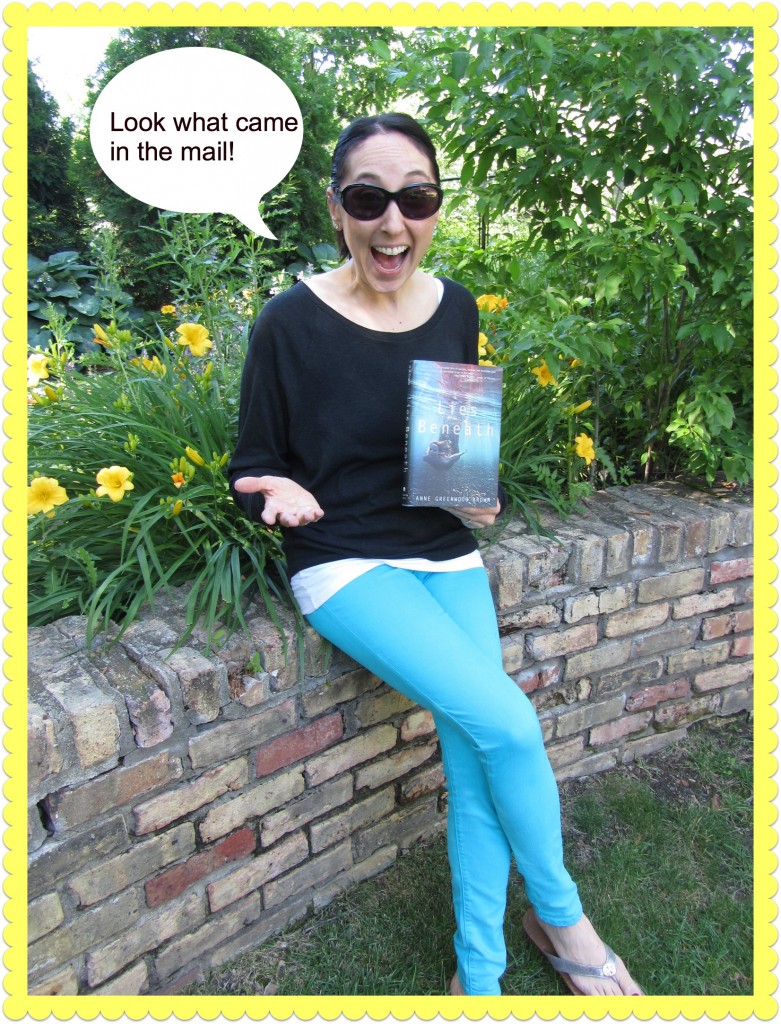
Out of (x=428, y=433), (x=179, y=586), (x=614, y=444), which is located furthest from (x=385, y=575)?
(x=614, y=444)

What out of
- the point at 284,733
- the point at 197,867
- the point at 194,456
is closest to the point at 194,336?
the point at 194,456

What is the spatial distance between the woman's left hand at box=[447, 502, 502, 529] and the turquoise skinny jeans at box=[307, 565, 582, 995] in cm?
20

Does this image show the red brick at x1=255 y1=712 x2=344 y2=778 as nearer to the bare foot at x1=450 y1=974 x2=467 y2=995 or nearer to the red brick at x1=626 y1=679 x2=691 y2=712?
the bare foot at x1=450 y1=974 x2=467 y2=995

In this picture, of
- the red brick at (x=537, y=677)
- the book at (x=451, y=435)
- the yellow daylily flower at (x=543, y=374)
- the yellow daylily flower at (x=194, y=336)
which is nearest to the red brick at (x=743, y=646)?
the red brick at (x=537, y=677)

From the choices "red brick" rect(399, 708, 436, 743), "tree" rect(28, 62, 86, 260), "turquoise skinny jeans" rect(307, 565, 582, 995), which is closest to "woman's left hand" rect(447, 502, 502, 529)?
"turquoise skinny jeans" rect(307, 565, 582, 995)

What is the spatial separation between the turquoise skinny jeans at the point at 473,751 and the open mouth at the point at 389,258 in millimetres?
681

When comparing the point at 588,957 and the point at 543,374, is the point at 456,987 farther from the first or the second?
the point at 543,374

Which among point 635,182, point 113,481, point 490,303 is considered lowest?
point 113,481

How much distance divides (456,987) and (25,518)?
1.42m

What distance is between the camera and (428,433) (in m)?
1.65

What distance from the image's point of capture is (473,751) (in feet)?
5.24

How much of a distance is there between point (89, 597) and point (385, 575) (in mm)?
731

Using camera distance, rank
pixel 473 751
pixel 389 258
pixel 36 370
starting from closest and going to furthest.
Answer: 1. pixel 473 751
2. pixel 389 258
3. pixel 36 370

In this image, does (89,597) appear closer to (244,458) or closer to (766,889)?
(244,458)
